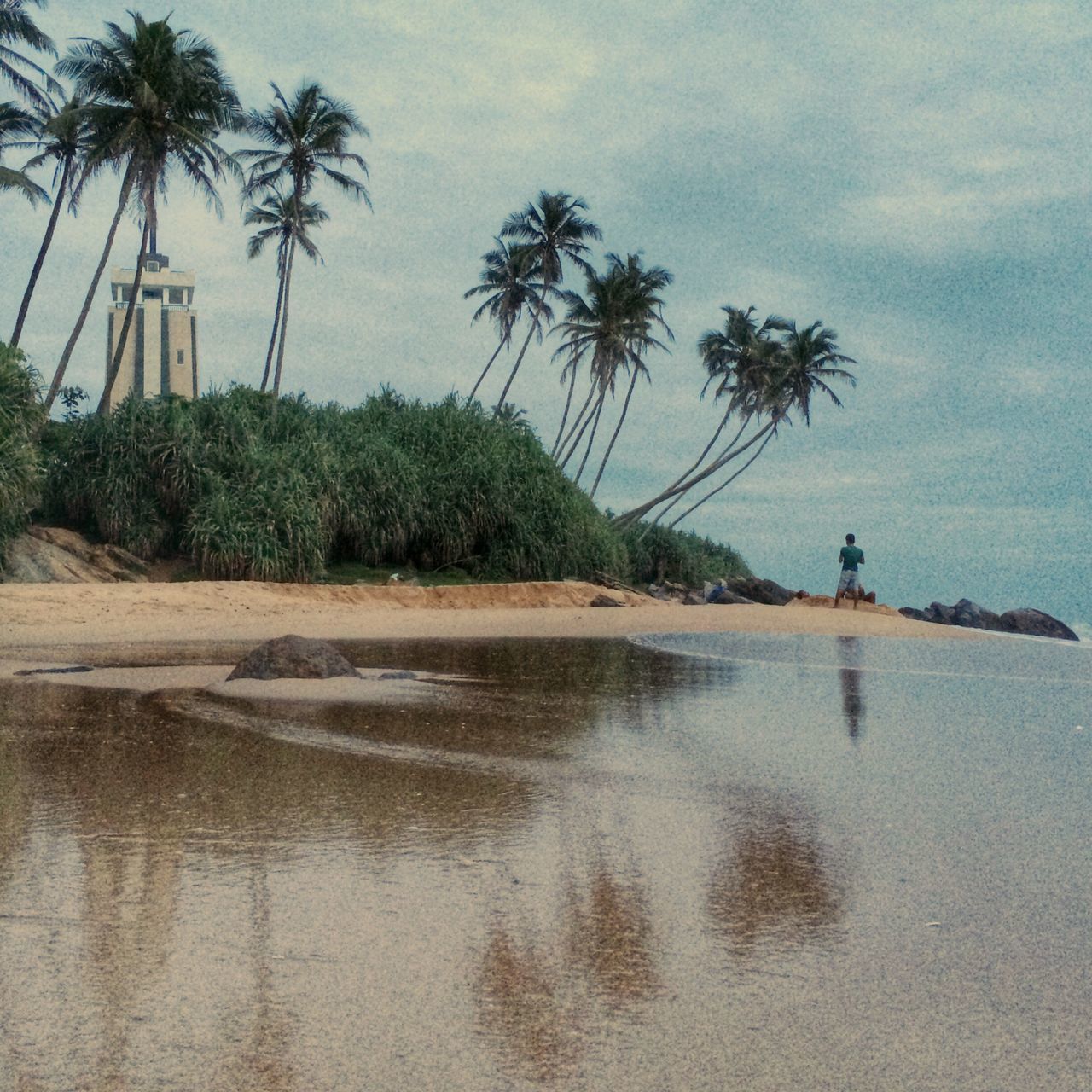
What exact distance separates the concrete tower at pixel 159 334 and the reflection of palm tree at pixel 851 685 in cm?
7769

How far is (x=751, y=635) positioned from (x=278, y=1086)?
47.9 ft

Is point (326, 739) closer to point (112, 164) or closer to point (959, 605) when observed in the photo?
point (112, 164)

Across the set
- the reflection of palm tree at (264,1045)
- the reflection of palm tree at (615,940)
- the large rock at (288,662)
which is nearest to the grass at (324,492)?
the large rock at (288,662)

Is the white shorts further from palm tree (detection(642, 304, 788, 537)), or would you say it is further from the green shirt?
palm tree (detection(642, 304, 788, 537))

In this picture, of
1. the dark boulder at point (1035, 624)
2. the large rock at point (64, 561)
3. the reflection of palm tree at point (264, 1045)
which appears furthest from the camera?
the dark boulder at point (1035, 624)

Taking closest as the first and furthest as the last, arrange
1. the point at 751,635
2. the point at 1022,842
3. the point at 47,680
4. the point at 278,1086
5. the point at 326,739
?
1. the point at 278,1086
2. the point at 1022,842
3. the point at 326,739
4. the point at 47,680
5. the point at 751,635

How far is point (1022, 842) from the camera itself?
14.3 ft

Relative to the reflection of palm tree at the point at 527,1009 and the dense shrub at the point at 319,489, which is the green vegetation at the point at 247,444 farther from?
the reflection of palm tree at the point at 527,1009

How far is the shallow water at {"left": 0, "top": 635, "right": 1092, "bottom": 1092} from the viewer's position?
2.45 m

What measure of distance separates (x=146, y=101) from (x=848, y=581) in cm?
2224

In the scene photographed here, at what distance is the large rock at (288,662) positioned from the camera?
878cm

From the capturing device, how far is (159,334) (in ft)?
295

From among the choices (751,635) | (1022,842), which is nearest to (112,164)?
(751,635)

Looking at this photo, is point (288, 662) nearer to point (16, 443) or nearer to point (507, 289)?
point (16, 443)
